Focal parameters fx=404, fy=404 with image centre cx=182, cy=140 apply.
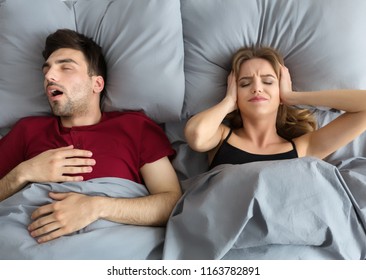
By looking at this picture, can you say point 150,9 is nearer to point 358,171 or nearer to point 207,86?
point 207,86

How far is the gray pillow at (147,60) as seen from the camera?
139 cm

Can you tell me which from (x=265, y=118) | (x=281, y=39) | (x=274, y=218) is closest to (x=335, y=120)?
(x=265, y=118)

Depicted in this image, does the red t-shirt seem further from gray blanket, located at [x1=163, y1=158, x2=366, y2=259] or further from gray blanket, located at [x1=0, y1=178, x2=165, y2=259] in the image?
gray blanket, located at [x1=163, y1=158, x2=366, y2=259]

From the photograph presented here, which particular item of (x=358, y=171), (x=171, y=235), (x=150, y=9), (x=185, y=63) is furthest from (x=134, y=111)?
(x=358, y=171)

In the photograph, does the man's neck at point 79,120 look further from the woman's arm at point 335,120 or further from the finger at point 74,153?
the woman's arm at point 335,120

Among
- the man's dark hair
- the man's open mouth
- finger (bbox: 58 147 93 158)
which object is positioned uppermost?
the man's dark hair

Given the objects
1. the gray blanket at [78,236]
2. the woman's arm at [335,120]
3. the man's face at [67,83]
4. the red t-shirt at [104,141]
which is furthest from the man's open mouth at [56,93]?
the woman's arm at [335,120]

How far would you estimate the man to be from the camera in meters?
1.20

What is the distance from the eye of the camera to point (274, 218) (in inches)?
41.4

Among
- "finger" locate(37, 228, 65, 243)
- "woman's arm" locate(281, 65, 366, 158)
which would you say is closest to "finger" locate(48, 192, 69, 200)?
"finger" locate(37, 228, 65, 243)
